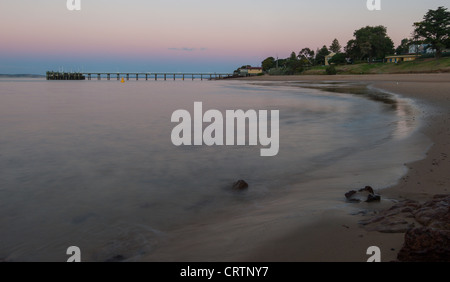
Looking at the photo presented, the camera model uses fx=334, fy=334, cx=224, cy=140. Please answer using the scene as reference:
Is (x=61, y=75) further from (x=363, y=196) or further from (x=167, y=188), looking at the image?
(x=363, y=196)

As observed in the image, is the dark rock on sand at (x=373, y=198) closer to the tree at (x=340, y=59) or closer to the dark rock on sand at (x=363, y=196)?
the dark rock on sand at (x=363, y=196)

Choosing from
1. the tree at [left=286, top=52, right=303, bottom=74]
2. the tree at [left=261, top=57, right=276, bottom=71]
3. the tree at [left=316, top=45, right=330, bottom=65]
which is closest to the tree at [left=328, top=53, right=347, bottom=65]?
the tree at [left=286, top=52, right=303, bottom=74]

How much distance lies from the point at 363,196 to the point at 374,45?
98.1 metres

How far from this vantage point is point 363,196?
4453mm

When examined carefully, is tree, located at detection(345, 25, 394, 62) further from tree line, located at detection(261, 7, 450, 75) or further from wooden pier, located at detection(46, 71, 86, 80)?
wooden pier, located at detection(46, 71, 86, 80)

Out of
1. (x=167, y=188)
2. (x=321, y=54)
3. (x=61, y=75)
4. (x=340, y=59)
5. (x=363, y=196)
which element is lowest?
(x=167, y=188)

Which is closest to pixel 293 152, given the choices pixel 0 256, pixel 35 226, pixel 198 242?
pixel 198 242

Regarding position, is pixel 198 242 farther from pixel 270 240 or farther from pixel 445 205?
pixel 445 205

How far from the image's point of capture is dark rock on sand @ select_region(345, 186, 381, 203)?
418 cm

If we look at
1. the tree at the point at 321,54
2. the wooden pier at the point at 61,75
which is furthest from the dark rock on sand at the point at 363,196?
the wooden pier at the point at 61,75

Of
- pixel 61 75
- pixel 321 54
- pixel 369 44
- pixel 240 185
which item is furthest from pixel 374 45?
pixel 61 75

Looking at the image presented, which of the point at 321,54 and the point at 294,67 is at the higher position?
the point at 321,54
